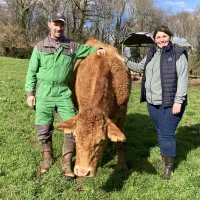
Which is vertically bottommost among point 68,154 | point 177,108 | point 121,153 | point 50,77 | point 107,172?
point 107,172

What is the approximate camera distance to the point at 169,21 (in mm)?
57656

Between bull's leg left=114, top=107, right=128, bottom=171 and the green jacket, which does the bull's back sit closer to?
bull's leg left=114, top=107, right=128, bottom=171

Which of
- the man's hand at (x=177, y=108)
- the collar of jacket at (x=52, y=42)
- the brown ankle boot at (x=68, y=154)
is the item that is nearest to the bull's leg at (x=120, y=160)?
the brown ankle boot at (x=68, y=154)

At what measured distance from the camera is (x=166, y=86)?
503 centimetres

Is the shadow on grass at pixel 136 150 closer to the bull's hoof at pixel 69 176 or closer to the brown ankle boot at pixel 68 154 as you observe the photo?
the bull's hoof at pixel 69 176

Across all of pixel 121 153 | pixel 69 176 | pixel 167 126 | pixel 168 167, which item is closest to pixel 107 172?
pixel 121 153

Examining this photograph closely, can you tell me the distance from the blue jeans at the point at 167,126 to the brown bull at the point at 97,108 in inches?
28.8

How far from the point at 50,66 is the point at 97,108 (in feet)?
4.16

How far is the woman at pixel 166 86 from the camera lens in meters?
4.91

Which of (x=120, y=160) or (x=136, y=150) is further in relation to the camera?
(x=136, y=150)

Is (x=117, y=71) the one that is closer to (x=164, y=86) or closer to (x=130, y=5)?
(x=164, y=86)

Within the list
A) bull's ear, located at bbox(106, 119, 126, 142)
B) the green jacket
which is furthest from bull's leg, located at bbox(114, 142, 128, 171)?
bull's ear, located at bbox(106, 119, 126, 142)

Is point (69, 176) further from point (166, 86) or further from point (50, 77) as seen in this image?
point (166, 86)

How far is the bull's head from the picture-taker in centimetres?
390
